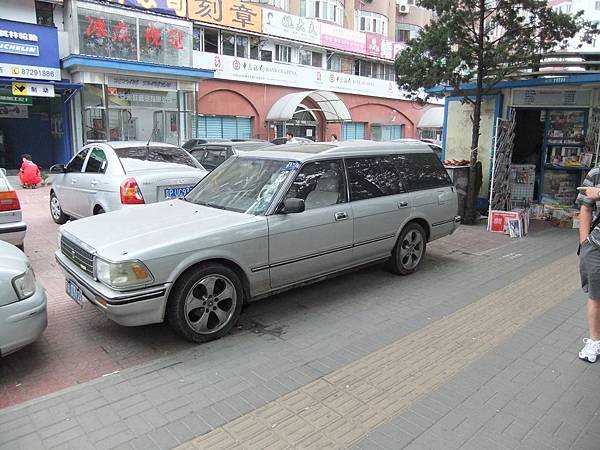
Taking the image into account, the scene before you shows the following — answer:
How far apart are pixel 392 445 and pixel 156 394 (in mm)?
1713

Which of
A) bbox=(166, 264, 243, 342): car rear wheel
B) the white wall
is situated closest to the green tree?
bbox=(166, 264, 243, 342): car rear wheel

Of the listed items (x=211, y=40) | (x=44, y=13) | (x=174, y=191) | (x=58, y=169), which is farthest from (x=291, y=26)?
(x=174, y=191)

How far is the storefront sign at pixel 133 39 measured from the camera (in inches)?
701

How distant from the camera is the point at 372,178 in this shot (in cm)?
584

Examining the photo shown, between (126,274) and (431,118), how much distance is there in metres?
34.1

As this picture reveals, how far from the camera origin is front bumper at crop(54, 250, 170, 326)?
3824mm

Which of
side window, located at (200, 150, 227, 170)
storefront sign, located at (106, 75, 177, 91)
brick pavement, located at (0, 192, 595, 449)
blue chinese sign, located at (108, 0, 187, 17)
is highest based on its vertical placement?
blue chinese sign, located at (108, 0, 187, 17)

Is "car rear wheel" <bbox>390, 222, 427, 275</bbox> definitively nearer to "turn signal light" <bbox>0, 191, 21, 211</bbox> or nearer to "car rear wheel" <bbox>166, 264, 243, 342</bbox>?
"car rear wheel" <bbox>166, 264, 243, 342</bbox>

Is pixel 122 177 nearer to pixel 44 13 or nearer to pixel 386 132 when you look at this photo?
pixel 44 13

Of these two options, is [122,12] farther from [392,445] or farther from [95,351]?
[392,445]

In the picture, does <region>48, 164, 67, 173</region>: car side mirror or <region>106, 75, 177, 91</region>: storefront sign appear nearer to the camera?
<region>48, 164, 67, 173</region>: car side mirror

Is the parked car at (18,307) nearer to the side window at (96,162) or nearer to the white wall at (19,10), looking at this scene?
the side window at (96,162)

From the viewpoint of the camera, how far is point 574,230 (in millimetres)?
9742

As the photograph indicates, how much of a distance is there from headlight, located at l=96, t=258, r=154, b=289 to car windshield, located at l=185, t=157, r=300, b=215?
1255 mm
